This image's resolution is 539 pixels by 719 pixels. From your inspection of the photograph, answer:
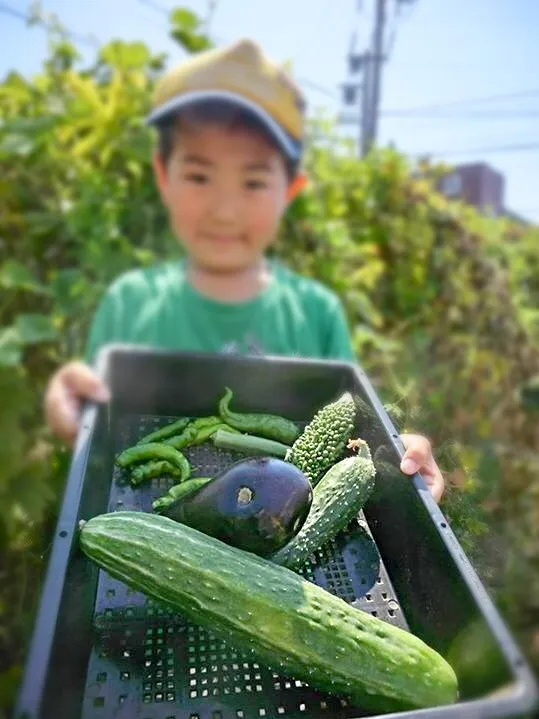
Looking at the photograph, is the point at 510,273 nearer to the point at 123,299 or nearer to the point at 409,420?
the point at 123,299

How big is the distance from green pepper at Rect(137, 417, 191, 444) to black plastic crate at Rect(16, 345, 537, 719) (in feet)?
0.24

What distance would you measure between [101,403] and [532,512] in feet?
8.34

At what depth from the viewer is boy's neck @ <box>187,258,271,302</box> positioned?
1872 millimetres

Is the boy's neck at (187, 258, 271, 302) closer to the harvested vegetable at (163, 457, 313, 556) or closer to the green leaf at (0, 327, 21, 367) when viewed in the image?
the green leaf at (0, 327, 21, 367)

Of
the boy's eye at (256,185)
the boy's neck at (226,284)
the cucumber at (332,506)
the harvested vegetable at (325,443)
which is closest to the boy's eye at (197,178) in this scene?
the boy's eye at (256,185)

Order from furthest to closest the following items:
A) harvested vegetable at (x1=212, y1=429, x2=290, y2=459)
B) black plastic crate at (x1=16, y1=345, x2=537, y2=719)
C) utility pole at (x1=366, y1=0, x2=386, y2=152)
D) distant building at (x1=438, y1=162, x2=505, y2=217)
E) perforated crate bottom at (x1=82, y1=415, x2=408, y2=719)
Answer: distant building at (x1=438, y1=162, x2=505, y2=217)
utility pole at (x1=366, y1=0, x2=386, y2=152)
harvested vegetable at (x1=212, y1=429, x2=290, y2=459)
perforated crate bottom at (x1=82, y1=415, x2=408, y2=719)
black plastic crate at (x1=16, y1=345, x2=537, y2=719)

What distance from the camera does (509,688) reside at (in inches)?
20.4

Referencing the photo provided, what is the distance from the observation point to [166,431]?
1.06 m

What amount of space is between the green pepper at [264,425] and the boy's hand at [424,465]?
297 millimetres

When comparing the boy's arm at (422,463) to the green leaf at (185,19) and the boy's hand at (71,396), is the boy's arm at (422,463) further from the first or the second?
the green leaf at (185,19)

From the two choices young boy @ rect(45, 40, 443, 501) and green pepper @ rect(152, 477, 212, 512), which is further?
young boy @ rect(45, 40, 443, 501)

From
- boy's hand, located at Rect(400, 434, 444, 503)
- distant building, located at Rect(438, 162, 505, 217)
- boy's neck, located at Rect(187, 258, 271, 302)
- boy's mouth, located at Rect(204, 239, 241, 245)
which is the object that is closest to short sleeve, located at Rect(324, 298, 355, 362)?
boy's neck, located at Rect(187, 258, 271, 302)

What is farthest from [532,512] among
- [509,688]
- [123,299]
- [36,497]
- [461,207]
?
[509,688]

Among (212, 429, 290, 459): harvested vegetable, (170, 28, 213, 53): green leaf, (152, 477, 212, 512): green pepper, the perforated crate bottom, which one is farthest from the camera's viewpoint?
(170, 28, 213, 53): green leaf
